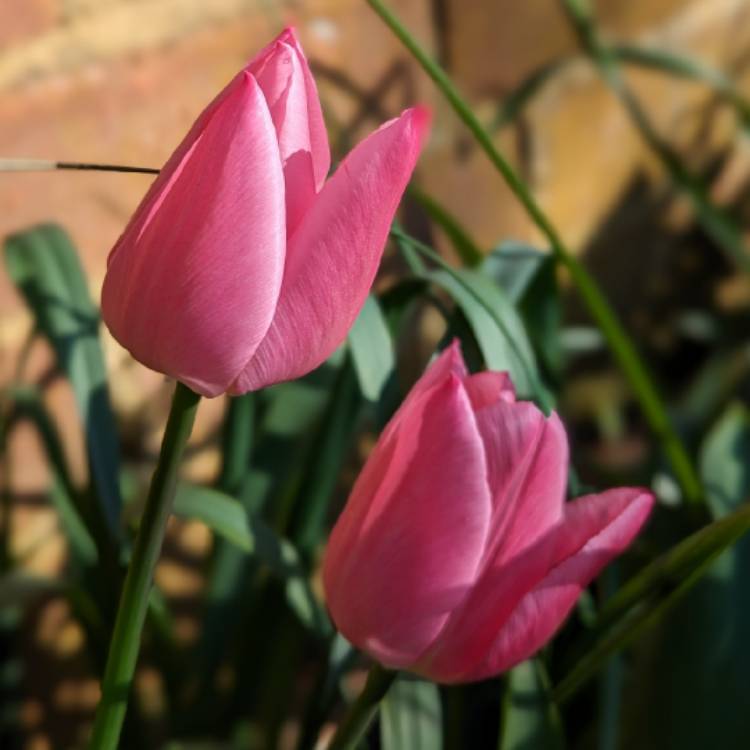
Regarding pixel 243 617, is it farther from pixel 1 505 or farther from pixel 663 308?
pixel 663 308

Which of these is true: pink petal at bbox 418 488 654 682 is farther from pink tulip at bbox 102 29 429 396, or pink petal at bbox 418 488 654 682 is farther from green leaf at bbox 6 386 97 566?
green leaf at bbox 6 386 97 566

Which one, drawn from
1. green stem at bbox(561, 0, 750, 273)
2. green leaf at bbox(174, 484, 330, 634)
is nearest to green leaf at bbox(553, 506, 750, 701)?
green leaf at bbox(174, 484, 330, 634)

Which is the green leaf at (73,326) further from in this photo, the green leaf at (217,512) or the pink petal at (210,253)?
the pink petal at (210,253)

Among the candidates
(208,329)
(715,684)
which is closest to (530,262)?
(715,684)

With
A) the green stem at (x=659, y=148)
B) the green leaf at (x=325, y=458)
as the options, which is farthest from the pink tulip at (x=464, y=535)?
the green stem at (x=659, y=148)

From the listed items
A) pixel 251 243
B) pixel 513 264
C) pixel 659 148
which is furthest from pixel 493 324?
pixel 659 148
